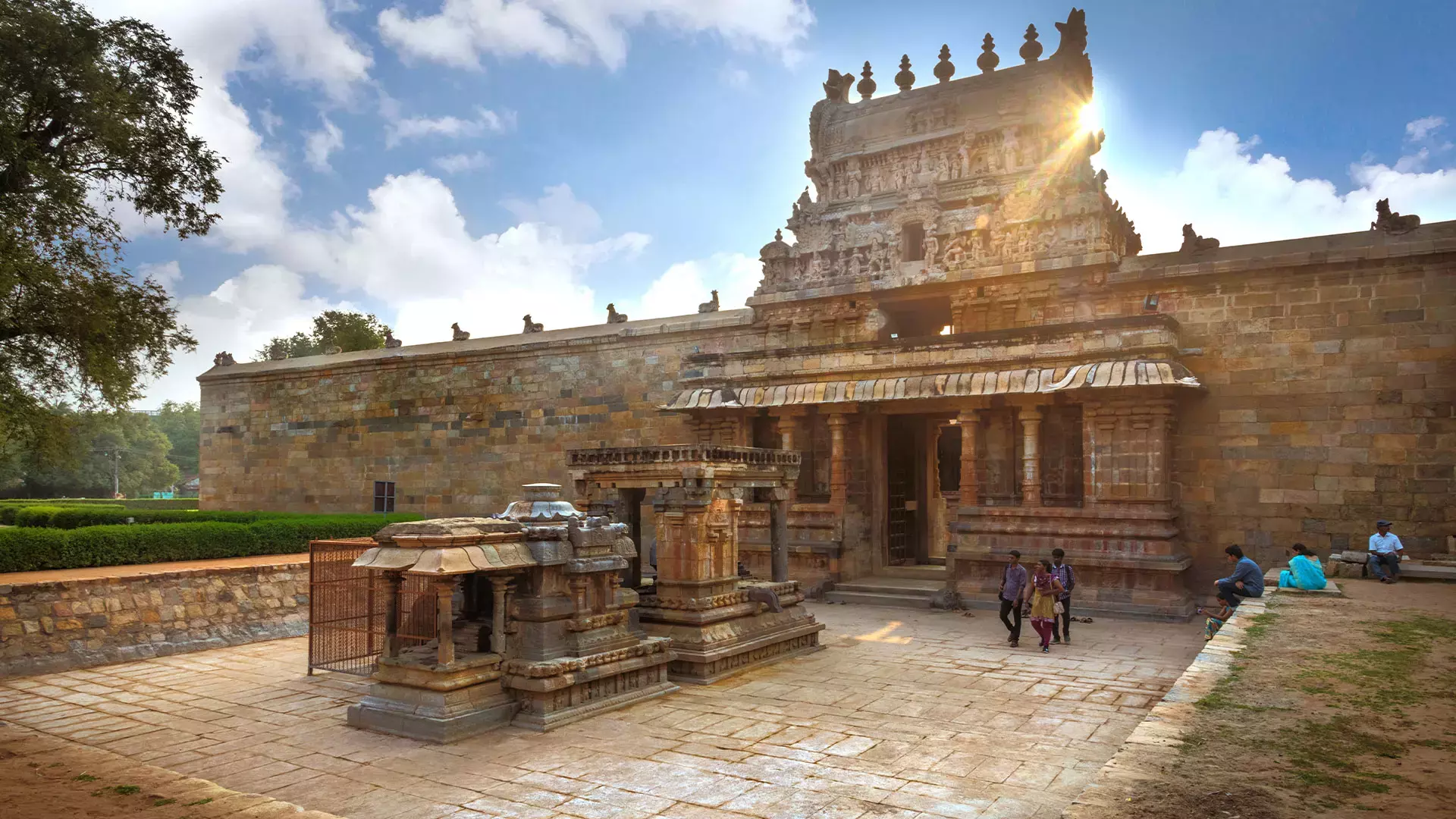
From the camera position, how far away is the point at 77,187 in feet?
38.8

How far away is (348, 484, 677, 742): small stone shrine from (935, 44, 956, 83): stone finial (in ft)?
48.9

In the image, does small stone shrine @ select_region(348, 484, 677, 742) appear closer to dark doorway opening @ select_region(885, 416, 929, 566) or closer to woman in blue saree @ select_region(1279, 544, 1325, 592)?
woman in blue saree @ select_region(1279, 544, 1325, 592)

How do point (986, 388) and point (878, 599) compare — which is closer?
point (986, 388)

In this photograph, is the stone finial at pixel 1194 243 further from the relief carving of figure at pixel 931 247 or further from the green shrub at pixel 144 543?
the green shrub at pixel 144 543

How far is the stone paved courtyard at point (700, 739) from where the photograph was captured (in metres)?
6.27

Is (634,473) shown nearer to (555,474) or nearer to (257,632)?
(257,632)

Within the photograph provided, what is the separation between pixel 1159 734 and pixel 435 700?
5.80m

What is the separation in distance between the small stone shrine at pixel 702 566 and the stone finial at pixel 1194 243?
9.89 metres

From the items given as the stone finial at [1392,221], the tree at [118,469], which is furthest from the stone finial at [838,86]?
the tree at [118,469]

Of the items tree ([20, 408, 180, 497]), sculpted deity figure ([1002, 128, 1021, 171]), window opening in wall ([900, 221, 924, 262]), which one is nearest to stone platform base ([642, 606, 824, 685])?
window opening in wall ([900, 221, 924, 262])

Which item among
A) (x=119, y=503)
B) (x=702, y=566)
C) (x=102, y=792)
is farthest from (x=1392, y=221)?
(x=119, y=503)

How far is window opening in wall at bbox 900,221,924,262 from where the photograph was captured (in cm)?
1920

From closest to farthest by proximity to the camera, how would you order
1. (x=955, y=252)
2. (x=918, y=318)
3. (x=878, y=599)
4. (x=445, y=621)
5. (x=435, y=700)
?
(x=435, y=700) → (x=445, y=621) → (x=878, y=599) → (x=955, y=252) → (x=918, y=318)

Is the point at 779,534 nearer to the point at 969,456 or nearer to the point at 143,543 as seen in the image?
the point at 969,456
